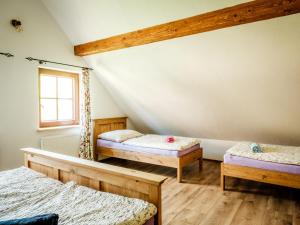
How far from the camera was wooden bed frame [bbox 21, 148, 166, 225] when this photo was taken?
1.53m

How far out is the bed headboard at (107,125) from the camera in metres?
4.44

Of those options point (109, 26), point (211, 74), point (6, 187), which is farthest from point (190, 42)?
point (6, 187)

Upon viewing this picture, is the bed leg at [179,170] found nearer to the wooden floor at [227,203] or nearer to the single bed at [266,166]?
the wooden floor at [227,203]

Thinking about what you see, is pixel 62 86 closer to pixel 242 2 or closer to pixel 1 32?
pixel 1 32

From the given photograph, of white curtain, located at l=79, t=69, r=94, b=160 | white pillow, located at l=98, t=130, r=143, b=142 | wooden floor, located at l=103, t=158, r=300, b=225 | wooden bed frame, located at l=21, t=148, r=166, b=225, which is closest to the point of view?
wooden bed frame, located at l=21, t=148, r=166, b=225

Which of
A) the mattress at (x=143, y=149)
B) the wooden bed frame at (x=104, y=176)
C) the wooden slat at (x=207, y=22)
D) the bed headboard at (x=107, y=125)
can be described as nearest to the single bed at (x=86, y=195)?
the wooden bed frame at (x=104, y=176)

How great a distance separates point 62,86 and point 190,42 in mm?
2381

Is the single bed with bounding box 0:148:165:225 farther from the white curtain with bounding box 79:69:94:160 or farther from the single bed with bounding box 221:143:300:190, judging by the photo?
the white curtain with bounding box 79:69:94:160

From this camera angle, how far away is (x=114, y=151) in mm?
4203

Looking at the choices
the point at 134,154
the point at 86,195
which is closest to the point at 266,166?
the point at 134,154

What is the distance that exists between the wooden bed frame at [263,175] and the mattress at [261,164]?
4 centimetres

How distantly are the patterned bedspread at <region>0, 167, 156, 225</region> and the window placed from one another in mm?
2049

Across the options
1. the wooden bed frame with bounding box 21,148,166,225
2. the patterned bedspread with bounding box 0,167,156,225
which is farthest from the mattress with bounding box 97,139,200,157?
the patterned bedspread with bounding box 0,167,156,225

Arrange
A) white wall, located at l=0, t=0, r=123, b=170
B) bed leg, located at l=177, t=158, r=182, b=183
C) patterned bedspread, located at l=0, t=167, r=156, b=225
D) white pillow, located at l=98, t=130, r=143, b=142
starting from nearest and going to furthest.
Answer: patterned bedspread, located at l=0, t=167, r=156, b=225, white wall, located at l=0, t=0, r=123, b=170, bed leg, located at l=177, t=158, r=182, b=183, white pillow, located at l=98, t=130, r=143, b=142
